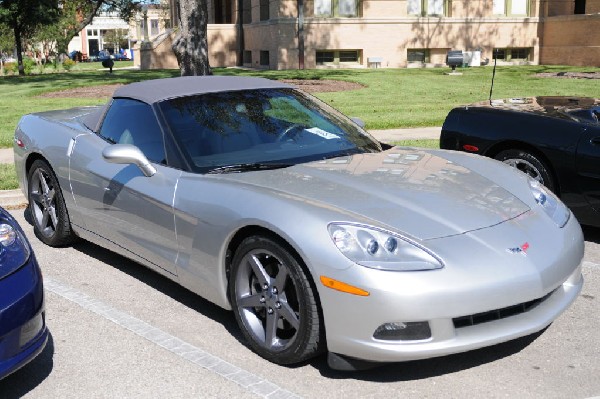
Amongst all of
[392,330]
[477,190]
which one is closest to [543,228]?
[477,190]

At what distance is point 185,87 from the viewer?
522 cm

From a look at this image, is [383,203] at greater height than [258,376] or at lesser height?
greater

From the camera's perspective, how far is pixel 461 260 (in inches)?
139

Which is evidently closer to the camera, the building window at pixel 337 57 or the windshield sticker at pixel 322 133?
the windshield sticker at pixel 322 133

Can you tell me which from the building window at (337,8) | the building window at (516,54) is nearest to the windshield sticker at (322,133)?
the building window at (337,8)

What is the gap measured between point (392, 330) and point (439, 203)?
825 mm

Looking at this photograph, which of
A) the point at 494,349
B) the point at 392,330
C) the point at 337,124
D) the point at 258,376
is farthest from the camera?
the point at 337,124

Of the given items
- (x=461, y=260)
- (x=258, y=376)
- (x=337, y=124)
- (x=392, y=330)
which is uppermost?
(x=337, y=124)

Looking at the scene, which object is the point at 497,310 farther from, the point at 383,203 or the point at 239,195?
the point at 239,195

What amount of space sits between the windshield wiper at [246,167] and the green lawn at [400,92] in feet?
27.5

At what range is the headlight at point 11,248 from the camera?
345 centimetres

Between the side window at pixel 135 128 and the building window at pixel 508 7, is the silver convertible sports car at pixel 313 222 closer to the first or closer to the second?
the side window at pixel 135 128

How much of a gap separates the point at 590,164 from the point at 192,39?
13195 mm

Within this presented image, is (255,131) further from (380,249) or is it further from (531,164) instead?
(531,164)
